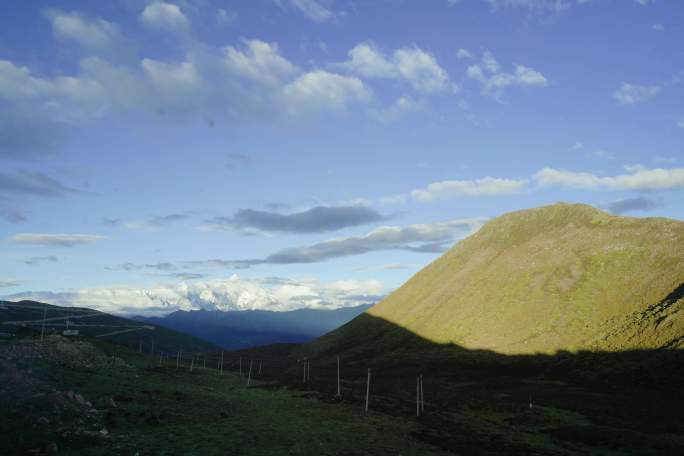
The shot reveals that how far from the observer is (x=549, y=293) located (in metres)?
123

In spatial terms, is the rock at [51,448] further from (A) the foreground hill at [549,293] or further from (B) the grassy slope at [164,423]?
(A) the foreground hill at [549,293]

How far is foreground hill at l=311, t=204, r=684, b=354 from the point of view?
94.9 metres

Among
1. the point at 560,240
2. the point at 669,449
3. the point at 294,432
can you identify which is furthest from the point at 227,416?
the point at 560,240

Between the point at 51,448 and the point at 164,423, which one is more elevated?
the point at 51,448

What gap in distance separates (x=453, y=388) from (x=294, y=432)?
55.8 metres

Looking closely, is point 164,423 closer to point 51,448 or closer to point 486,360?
point 51,448

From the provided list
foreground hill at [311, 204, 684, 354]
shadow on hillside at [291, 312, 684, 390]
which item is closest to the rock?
shadow on hillside at [291, 312, 684, 390]

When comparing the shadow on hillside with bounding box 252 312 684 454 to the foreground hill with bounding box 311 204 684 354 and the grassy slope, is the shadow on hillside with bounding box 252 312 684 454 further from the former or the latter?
the grassy slope

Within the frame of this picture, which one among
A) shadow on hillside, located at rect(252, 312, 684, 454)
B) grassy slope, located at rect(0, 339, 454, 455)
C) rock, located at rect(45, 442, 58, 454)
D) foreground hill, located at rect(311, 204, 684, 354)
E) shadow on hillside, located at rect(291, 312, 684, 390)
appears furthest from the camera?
foreground hill, located at rect(311, 204, 684, 354)

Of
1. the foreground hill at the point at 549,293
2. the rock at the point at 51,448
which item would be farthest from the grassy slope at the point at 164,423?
the foreground hill at the point at 549,293

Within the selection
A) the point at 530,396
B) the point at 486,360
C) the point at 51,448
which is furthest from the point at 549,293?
the point at 51,448

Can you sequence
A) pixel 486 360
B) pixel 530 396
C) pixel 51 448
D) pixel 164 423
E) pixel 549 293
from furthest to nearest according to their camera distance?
pixel 549 293 → pixel 486 360 → pixel 530 396 → pixel 164 423 → pixel 51 448

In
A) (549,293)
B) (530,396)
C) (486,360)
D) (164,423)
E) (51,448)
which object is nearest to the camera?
(51,448)

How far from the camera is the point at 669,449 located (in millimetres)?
35625
